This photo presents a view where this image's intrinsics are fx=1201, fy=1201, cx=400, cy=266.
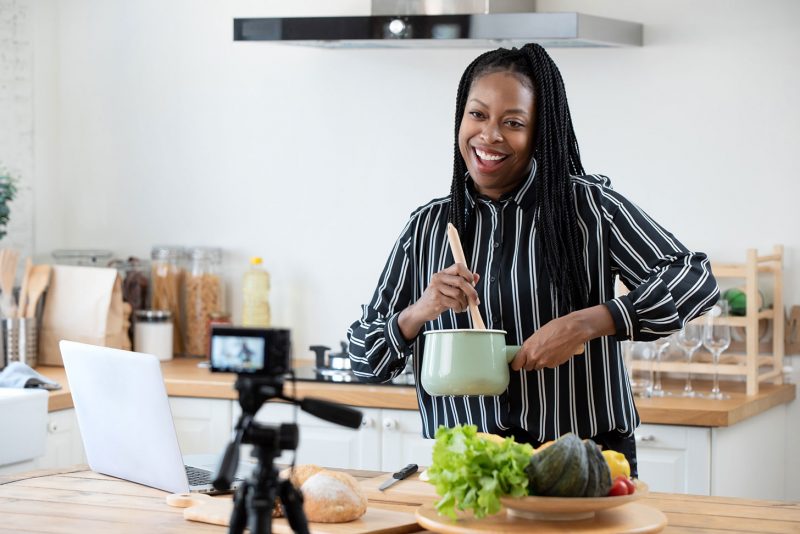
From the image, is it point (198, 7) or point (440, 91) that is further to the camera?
point (198, 7)

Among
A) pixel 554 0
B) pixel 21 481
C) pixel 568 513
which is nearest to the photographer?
pixel 568 513

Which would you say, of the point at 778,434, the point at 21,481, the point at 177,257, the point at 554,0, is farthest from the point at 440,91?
the point at 21,481

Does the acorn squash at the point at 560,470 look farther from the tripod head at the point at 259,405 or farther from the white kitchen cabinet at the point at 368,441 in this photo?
the white kitchen cabinet at the point at 368,441

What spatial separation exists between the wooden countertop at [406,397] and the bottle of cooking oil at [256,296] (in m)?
0.27

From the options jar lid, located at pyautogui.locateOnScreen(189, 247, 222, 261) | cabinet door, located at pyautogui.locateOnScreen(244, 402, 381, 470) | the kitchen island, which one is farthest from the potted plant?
cabinet door, located at pyautogui.locateOnScreen(244, 402, 381, 470)

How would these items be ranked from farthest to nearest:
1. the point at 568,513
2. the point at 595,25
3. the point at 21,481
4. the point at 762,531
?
Answer: 1. the point at 595,25
2. the point at 21,481
3. the point at 762,531
4. the point at 568,513

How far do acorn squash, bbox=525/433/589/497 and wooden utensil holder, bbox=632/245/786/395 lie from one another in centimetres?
175

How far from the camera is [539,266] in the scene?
2.04 m

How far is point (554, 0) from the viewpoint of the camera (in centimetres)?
359

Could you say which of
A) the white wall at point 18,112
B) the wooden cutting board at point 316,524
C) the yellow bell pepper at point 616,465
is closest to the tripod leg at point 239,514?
the wooden cutting board at point 316,524

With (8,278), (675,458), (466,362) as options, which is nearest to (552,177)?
(466,362)

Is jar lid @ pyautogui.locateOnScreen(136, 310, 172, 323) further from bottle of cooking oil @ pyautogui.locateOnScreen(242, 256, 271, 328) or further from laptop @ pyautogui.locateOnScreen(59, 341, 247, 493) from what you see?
laptop @ pyautogui.locateOnScreen(59, 341, 247, 493)

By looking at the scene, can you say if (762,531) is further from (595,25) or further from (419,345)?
(595,25)

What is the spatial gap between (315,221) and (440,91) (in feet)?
1.94
